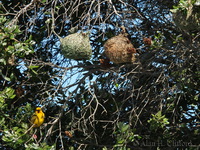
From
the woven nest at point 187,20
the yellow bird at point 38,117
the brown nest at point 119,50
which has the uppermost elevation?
the woven nest at point 187,20

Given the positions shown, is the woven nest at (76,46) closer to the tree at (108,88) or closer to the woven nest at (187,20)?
the tree at (108,88)

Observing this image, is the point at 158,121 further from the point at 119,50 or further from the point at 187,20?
the point at 187,20

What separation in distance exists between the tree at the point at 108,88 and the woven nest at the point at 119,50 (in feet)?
0.69

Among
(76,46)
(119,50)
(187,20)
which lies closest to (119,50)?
(119,50)

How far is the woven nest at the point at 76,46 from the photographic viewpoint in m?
4.42

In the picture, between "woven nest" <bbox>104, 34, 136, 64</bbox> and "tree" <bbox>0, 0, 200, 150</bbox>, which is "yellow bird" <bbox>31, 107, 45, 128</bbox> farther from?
"woven nest" <bbox>104, 34, 136, 64</bbox>

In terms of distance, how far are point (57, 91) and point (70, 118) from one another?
0.90 ft

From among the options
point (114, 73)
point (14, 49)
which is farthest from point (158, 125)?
point (14, 49)

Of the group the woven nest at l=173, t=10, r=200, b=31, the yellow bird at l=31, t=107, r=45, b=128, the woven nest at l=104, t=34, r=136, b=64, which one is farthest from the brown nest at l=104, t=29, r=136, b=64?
the yellow bird at l=31, t=107, r=45, b=128

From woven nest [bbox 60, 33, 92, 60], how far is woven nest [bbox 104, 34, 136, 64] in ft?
0.54

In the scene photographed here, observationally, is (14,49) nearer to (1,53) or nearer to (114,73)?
(1,53)

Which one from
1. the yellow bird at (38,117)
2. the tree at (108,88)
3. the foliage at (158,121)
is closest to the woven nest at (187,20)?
the tree at (108,88)

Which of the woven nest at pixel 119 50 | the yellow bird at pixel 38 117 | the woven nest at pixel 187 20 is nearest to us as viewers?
the woven nest at pixel 187 20

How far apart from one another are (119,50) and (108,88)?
2.80 ft
